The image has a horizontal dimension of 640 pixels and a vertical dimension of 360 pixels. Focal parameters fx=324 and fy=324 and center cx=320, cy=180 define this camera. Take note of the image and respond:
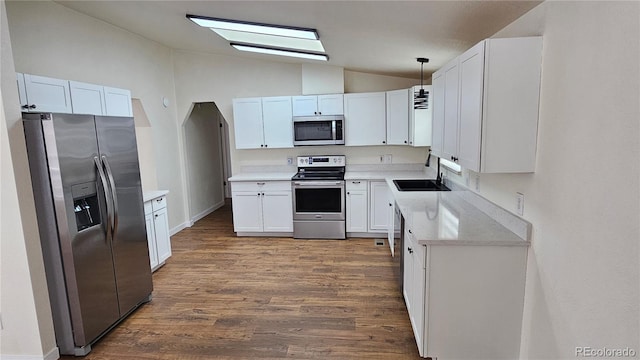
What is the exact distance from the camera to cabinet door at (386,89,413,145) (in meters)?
4.54

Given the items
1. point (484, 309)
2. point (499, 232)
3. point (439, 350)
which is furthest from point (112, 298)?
point (499, 232)

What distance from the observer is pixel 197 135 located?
6035 millimetres

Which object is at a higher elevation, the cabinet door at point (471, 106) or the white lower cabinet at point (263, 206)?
the cabinet door at point (471, 106)

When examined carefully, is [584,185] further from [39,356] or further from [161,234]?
[161,234]

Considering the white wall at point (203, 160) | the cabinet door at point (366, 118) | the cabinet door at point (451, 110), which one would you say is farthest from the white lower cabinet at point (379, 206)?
the white wall at point (203, 160)

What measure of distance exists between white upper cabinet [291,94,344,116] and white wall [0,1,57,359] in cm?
320

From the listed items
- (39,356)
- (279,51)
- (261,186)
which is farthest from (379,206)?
(39,356)

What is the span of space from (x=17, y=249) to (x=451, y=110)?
318 centimetres

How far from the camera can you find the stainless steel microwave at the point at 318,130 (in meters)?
4.71

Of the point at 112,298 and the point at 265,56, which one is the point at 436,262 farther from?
the point at 265,56

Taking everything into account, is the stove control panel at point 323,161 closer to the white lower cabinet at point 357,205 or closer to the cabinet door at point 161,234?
the white lower cabinet at point 357,205

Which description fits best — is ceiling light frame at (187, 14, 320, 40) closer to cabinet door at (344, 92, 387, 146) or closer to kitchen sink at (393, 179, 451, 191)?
cabinet door at (344, 92, 387, 146)

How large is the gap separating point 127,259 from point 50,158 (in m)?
1.06

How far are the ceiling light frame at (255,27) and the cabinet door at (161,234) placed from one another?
2113 millimetres
